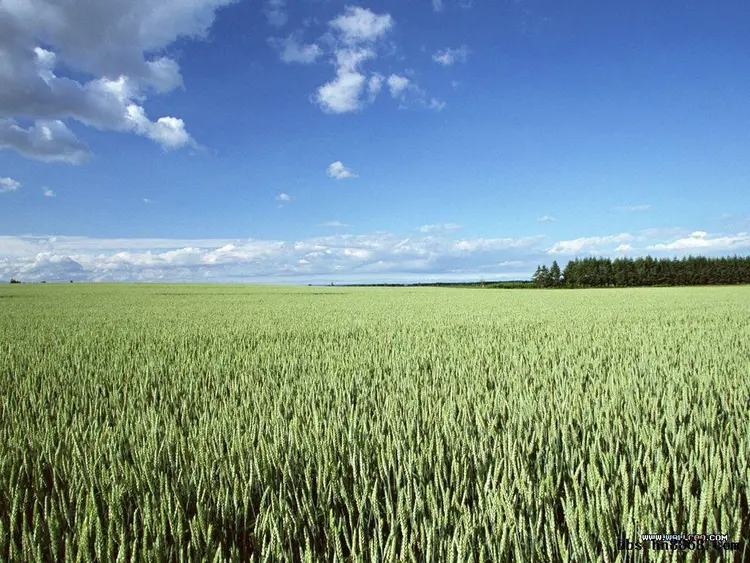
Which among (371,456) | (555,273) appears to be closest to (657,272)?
(555,273)

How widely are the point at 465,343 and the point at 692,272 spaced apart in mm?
85804

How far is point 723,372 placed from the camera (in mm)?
4090

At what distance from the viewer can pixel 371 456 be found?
2059 millimetres

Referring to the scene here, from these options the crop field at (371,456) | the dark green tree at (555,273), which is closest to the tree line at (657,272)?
the dark green tree at (555,273)

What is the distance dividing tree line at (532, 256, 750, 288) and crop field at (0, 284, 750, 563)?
7962cm

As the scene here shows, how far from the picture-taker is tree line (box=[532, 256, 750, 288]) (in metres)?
73.6

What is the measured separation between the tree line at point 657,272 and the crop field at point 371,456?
7962cm

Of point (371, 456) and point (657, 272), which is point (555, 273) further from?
point (371, 456)

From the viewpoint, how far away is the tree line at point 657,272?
7356 centimetres

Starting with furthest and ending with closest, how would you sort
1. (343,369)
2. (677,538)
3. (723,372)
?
(343,369) → (723,372) → (677,538)

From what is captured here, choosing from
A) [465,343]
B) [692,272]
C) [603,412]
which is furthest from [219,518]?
[692,272]

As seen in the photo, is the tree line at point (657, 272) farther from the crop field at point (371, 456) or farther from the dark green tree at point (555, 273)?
the crop field at point (371, 456)

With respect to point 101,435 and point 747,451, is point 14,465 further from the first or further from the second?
point 747,451

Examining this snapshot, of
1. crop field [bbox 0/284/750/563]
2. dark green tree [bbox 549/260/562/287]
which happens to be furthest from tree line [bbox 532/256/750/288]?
crop field [bbox 0/284/750/563]
